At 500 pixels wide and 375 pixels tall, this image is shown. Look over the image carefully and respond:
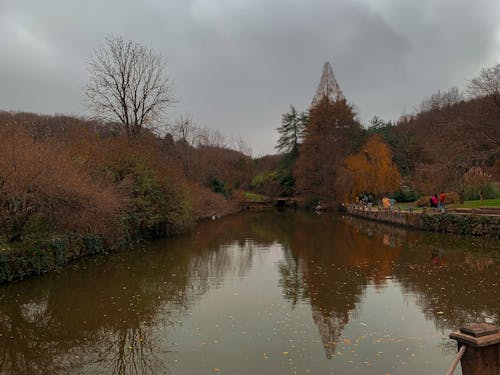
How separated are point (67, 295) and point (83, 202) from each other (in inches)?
173

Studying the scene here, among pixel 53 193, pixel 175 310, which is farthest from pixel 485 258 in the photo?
pixel 53 193

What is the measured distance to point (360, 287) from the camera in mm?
11883

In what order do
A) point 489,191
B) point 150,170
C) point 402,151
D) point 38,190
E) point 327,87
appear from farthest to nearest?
point 327,87, point 402,151, point 489,191, point 150,170, point 38,190

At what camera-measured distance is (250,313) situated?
31.4ft

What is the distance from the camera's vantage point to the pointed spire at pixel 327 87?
217ft

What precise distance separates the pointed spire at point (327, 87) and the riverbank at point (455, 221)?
118 feet

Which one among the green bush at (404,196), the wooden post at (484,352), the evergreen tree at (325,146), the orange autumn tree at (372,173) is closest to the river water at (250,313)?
the wooden post at (484,352)

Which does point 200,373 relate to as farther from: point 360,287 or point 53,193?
point 53,193

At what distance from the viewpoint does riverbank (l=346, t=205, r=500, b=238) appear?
2253cm

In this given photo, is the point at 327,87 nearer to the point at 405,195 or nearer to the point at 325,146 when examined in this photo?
A: the point at 325,146

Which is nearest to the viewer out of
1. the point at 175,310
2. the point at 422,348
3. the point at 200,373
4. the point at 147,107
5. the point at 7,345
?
the point at 200,373

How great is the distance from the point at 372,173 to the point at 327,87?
26579mm

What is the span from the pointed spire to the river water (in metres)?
51.2

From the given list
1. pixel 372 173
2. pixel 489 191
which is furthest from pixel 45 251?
pixel 372 173
